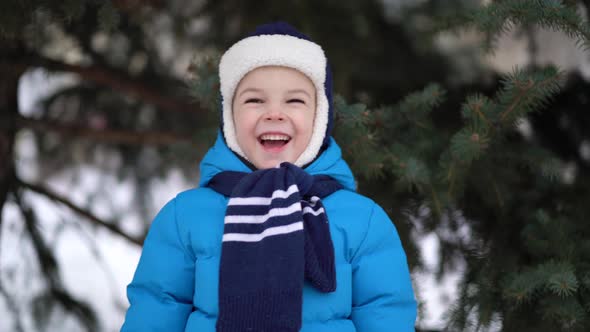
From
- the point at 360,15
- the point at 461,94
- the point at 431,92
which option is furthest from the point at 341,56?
the point at 431,92

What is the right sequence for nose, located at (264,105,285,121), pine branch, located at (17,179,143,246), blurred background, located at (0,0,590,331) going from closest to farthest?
nose, located at (264,105,285,121), blurred background, located at (0,0,590,331), pine branch, located at (17,179,143,246)

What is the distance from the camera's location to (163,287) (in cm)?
165

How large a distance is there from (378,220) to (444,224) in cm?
79

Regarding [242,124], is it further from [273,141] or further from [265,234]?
[265,234]

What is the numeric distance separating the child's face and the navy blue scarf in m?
0.09

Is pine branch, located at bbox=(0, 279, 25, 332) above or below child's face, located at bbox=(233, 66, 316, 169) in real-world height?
below

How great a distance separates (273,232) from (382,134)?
2.46ft

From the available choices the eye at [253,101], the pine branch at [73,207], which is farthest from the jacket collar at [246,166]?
the pine branch at [73,207]

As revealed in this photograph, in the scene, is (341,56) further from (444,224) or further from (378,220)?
(378,220)

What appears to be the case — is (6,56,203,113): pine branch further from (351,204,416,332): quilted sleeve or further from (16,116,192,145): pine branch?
(351,204,416,332): quilted sleeve

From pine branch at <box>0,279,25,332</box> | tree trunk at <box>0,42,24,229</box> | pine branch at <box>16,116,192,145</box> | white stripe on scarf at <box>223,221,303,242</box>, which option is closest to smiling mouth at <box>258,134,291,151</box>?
white stripe on scarf at <box>223,221,303,242</box>

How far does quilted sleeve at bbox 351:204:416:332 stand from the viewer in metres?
1.62

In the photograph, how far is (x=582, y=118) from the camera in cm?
274

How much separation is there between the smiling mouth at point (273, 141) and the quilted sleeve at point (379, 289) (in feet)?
1.10
